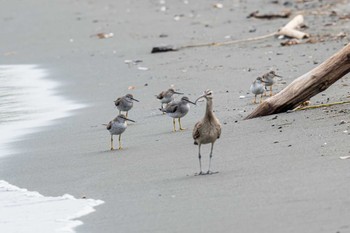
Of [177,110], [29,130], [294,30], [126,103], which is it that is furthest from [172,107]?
[294,30]

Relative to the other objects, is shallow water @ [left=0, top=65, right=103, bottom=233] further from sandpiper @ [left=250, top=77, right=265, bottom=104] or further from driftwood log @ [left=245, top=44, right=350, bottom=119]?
driftwood log @ [left=245, top=44, right=350, bottom=119]

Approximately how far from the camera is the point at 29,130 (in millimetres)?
14203

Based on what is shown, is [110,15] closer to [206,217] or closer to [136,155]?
[136,155]

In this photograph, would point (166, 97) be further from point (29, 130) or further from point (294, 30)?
point (294, 30)

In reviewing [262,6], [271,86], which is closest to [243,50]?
[271,86]

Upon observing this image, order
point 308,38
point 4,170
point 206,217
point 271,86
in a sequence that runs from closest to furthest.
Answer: point 206,217 → point 4,170 → point 271,86 → point 308,38

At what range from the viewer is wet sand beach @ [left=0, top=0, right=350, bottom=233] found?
802 cm

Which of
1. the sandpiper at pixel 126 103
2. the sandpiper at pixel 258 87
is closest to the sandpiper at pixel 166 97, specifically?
the sandpiper at pixel 126 103

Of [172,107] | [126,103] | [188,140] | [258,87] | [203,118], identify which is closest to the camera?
[203,118]

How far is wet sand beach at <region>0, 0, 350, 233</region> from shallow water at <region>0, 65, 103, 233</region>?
0.19 meters

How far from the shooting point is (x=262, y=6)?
2636 centimetres

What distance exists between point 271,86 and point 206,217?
24.7ft

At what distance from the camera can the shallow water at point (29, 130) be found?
28.5 ft

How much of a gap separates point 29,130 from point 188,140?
10.4ft
